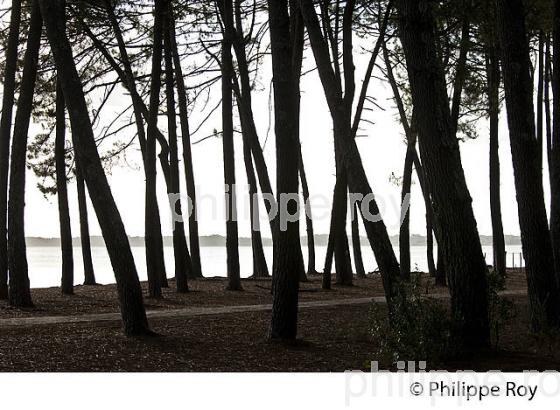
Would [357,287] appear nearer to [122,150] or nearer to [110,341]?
[122,150]

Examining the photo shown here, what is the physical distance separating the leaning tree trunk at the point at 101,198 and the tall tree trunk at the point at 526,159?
5160 mm

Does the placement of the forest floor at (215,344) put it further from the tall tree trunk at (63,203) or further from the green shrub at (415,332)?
the tall tree trunk at (63,203)

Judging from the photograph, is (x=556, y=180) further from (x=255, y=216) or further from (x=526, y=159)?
(x=255, y=216)

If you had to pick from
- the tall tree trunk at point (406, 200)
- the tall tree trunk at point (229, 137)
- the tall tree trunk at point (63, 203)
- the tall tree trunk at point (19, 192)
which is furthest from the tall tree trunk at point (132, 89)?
the tall tree trunk at point (406, 200)

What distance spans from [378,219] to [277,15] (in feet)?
9.69

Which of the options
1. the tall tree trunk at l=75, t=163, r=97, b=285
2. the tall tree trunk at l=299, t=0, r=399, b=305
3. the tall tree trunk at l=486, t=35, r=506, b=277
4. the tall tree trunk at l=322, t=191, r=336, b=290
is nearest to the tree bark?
the tall tree trunk at l=75, t=163, r=97, b=285

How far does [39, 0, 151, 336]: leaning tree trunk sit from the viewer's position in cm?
912

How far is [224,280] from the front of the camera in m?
20.7

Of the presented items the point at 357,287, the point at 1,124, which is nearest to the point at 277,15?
the point at 1,124

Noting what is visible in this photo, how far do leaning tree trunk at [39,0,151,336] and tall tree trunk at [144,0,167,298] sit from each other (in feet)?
17.0

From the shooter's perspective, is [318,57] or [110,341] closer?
[110,341]

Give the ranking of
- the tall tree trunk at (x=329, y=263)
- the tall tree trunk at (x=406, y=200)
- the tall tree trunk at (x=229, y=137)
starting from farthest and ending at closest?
the tall tree trunk at (x=406, y=200), the tall tree trunk at (x=329, y=263), the tall tree trunk at (x=229, y=137)

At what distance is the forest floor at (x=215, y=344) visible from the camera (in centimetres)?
755

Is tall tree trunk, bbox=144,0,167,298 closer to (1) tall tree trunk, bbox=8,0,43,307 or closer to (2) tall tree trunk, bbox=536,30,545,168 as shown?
(1) tall tree trunk, bbox=8,0,43,307
